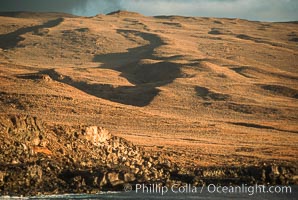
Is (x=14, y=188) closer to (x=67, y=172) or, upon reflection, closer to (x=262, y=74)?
(x=67, y=172)

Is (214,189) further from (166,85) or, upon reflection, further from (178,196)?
(166,85)

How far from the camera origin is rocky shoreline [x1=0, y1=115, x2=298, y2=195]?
160 feet

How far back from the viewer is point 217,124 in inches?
3770

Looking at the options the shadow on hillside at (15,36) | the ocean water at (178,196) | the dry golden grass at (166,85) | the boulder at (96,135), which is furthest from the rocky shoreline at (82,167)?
the shadow on hillside at (15,36)

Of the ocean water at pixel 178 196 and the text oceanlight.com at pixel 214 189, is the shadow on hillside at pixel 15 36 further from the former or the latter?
the ocean water at pixel 178 196

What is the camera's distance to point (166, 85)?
403ft

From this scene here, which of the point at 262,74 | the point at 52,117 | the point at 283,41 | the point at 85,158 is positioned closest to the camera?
the point at 85,158

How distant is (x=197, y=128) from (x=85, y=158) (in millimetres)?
37380

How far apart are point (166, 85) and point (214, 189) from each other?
70459 mm

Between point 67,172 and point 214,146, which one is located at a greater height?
point 67,172

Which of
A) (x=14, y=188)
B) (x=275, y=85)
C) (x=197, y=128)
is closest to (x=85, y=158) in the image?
A: (x=14, y=188)

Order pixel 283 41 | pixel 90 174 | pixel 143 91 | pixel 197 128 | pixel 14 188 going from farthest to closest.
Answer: pixel 283 41
pixel 143 91
pixel 197 128
pixel 90 174
pixel 14 188

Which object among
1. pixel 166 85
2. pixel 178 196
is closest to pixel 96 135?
pixel 178 196

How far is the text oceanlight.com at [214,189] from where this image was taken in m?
51.4
